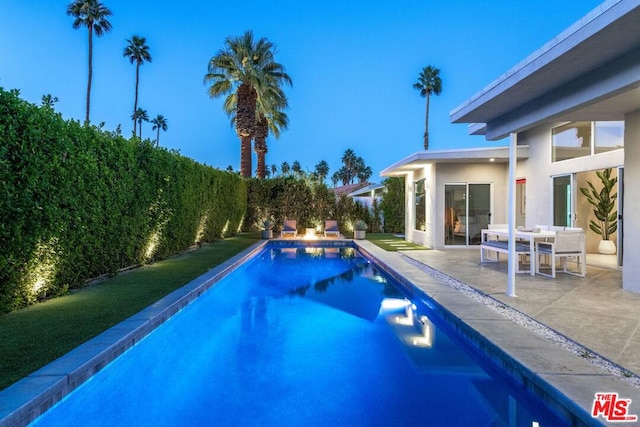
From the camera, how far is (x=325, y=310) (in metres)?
7.65

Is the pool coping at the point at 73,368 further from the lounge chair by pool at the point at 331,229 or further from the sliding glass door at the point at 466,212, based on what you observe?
the lounge chair by pool at the point at 331,229

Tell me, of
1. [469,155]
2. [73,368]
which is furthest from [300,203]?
[73,368]

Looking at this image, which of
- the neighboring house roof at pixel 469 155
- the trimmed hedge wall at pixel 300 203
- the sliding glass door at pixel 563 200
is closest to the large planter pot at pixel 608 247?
the sliding glass door at pixel 563 200

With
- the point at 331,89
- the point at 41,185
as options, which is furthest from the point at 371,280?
the point at 331,89

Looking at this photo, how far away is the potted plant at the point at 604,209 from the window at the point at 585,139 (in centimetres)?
156

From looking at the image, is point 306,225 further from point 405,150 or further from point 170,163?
point 405,150

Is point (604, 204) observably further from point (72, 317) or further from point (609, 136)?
point (72, 317)

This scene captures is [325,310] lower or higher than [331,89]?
lower

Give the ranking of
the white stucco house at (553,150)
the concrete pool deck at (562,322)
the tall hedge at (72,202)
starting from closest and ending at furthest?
the concrete pool deck at (562,322), the white stucco house at (553,150), the tall hedge at (72,202)

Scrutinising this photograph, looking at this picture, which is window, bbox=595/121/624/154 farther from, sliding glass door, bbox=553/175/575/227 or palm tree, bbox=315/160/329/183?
palm tree, bbox=315/160/329/183

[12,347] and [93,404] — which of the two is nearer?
[93,404]

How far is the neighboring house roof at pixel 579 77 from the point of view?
442cm

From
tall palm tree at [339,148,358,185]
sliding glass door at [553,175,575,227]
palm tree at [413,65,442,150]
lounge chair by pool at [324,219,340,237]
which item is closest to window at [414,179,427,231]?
lounge chair by pool at [324,219,340,237]

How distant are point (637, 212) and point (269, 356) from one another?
6.39 meters
